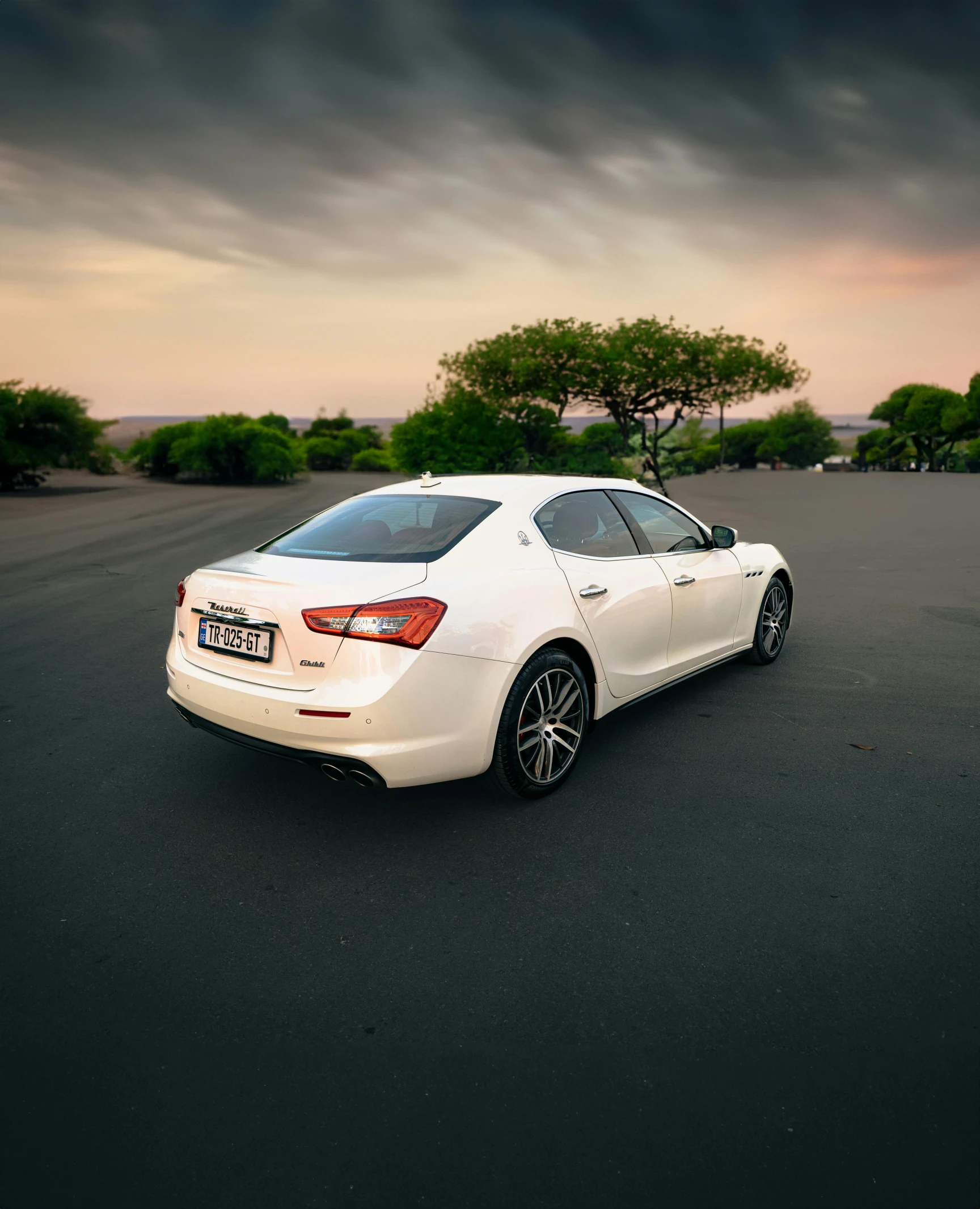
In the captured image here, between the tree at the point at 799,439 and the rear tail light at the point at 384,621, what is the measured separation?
108 m

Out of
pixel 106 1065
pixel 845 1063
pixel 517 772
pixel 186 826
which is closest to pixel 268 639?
pixel 186 826

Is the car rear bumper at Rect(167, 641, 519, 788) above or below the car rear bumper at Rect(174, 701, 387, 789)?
above

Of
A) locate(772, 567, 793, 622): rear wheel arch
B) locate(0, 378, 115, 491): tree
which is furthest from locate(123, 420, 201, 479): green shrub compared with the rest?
locate(772, 567, 793, 622): rear wheel arch

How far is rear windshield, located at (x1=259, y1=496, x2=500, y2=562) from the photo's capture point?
3.94 metres

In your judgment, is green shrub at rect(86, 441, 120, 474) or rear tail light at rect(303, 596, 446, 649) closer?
rear tail light at rect(303, 596, 446, 649)

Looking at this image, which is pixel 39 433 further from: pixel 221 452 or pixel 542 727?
pixel 542 727

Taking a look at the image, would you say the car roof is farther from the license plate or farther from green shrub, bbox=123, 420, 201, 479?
green shrub, bbox=123, 420, 201, 479

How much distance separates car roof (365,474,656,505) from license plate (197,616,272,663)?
131 cm

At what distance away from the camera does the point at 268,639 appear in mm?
3596

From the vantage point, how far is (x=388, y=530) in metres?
4.24

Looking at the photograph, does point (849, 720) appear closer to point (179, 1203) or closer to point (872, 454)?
point (179, 1203)

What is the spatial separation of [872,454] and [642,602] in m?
96.3

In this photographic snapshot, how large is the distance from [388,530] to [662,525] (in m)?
1.99

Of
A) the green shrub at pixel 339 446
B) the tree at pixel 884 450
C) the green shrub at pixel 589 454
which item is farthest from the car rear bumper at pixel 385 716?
the tree at pixel 884 450
